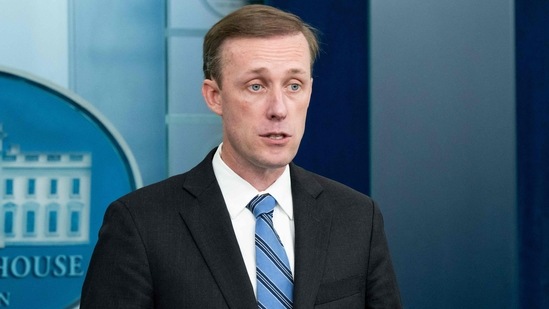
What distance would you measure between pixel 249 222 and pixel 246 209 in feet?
0.10

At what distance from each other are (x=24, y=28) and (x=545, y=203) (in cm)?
218

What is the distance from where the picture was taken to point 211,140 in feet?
13.3

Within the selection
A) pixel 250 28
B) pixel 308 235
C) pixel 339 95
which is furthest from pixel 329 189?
pixel 339 95

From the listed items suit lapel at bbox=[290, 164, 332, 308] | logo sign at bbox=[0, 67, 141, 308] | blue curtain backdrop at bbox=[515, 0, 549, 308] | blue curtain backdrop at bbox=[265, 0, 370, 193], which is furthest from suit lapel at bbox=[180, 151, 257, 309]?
blue curtain backdrop at bbox=[515, 0, 549, 308]

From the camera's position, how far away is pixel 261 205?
2354 mm

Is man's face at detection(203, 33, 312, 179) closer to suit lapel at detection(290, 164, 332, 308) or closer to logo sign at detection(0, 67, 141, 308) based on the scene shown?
suit lapel at detection(290, 164, 332, 308)

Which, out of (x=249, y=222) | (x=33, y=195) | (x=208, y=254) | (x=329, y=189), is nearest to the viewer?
(x=208, y=254)

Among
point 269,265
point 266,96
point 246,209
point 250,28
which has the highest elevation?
point 250,28

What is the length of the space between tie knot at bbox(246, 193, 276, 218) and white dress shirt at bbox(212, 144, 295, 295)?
12mm

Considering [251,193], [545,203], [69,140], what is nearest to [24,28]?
[69,140]

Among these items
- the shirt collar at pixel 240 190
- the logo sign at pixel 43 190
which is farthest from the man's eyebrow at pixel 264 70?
the logo sign at pixel 43 190

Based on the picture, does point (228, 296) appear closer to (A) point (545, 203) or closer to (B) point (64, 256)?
(B) point (64, 256)

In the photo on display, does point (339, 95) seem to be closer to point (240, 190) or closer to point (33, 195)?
point (33, 195)

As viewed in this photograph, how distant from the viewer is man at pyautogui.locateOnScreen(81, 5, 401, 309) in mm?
2227
